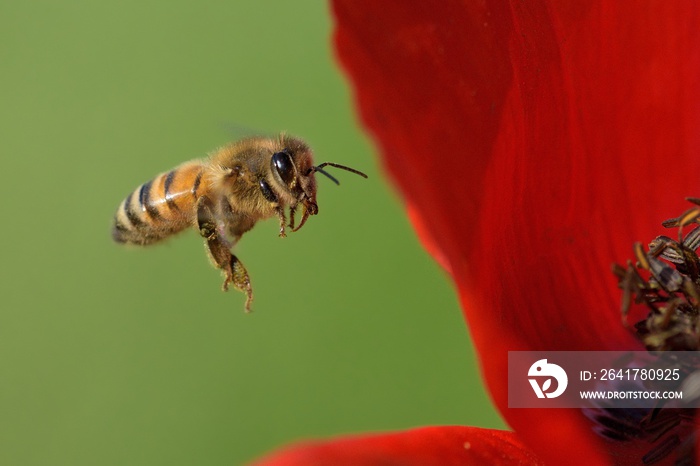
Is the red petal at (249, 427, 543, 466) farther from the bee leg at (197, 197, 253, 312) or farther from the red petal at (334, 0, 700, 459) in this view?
the bee leg at (197, 197, 253, 312)

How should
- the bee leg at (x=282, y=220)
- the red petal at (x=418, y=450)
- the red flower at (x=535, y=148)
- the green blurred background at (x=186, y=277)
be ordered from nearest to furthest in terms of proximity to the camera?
the red petal at (x=418, y=450) < the red flower at (x=535, y=148) < the bee leg at (x=282, y=220) < the green blurred background at (x=186, y=277)

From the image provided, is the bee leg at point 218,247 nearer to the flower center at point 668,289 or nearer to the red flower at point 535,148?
the red flower at point 535,148

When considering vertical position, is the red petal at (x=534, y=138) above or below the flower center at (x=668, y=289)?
above

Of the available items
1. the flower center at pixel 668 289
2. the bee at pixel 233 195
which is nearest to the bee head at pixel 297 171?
the bee at pixel 233 195

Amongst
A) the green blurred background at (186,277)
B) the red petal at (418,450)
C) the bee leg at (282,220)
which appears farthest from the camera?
the green blurred background at (186,277)

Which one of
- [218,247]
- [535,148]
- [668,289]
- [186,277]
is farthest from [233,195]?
[186,277]

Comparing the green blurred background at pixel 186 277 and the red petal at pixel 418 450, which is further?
the green blurred background at pixel 186 277

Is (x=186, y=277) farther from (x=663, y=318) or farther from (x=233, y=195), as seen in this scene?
(x=663, y=318)

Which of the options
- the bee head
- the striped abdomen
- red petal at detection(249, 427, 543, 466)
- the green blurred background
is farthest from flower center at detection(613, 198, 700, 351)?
the green blurred background
